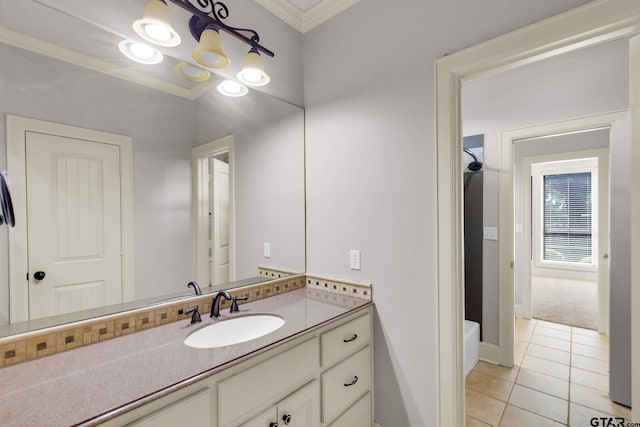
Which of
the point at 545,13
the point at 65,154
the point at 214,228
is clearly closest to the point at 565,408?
the point at 545,13

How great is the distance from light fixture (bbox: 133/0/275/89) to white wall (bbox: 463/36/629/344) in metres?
2.01

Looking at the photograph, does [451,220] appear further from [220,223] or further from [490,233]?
[490,233]

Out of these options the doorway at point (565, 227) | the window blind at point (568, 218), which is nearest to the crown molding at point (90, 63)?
the doorway at point (565, 227)

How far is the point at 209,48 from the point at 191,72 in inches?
6.4

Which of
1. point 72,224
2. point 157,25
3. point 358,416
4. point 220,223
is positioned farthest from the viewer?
point 220,223

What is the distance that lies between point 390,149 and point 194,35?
114cm

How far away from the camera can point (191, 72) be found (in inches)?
57.9

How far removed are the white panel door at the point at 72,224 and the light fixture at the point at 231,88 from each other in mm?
647

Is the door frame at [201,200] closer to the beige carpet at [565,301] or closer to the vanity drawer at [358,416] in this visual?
the vanity drawer at [358,416]

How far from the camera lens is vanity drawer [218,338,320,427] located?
3.14ft

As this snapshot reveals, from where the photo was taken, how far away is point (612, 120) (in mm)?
2080

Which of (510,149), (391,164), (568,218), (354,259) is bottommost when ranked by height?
(354,259)

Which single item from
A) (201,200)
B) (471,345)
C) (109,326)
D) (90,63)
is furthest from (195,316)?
(471,345)

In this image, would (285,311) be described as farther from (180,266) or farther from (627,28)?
(627,28)
